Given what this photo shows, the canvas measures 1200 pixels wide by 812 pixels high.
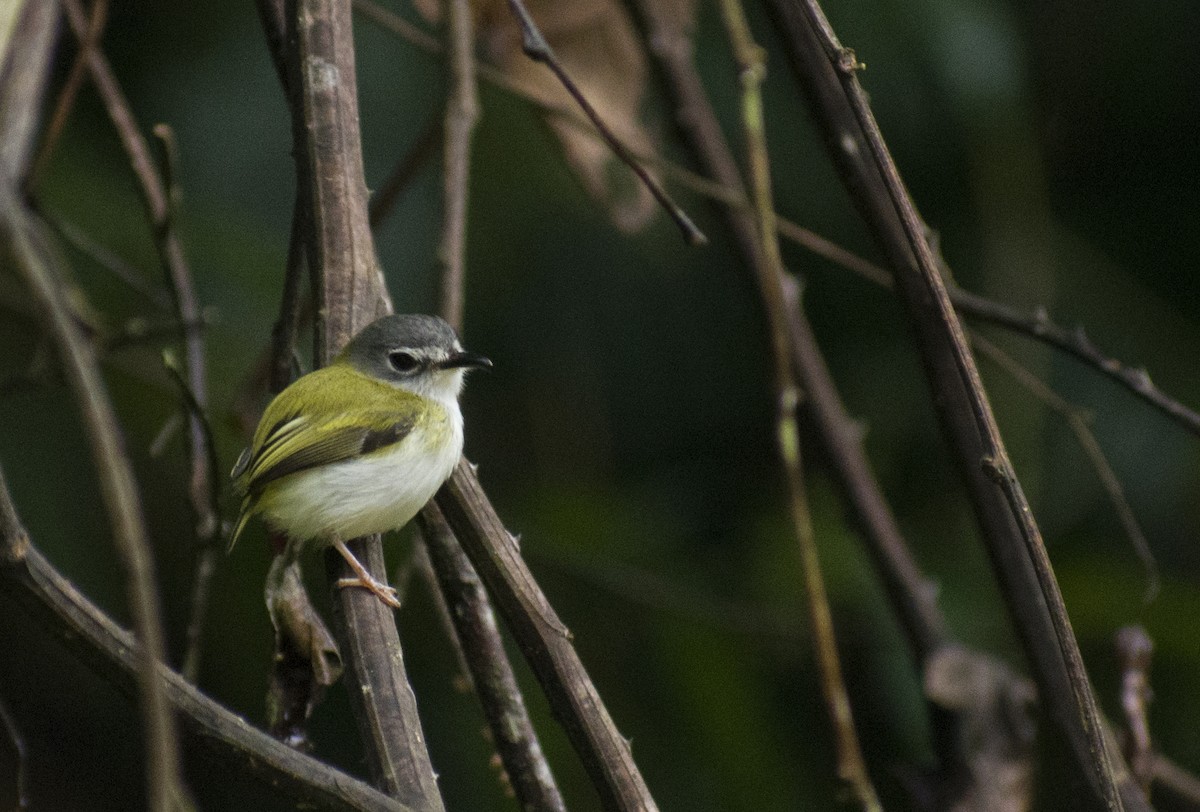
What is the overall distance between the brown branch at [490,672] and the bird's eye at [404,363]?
1036mm

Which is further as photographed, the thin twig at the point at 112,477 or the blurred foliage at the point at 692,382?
the blurred foliage at the point at 692,382

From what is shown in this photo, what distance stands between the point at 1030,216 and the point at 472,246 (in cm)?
224

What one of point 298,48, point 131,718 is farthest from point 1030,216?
point 131,718

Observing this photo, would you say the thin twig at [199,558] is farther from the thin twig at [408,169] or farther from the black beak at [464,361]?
the thin twig at [408,169]

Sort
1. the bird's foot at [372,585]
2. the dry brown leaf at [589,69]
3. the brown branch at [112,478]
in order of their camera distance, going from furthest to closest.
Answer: the dry brown leaf at [589,69] < the bird's foot at [372,585] < the brown branch at [112,478]

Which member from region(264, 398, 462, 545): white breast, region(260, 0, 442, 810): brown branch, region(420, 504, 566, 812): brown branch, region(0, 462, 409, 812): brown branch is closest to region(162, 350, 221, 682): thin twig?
region(264, 398, 462, 545): white breast

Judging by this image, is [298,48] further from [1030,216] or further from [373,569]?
[1030,216]

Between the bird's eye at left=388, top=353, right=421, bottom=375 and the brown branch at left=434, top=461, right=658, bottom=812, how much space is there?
141cm

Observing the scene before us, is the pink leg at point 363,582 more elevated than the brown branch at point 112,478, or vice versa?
the brown branch at point 112,478

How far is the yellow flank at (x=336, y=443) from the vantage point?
317 cm

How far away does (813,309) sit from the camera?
18.7ft

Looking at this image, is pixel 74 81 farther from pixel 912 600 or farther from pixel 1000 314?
pixel 912 600

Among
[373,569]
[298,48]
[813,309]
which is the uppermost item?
[298,48]

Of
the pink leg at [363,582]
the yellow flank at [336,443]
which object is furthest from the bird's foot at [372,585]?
the yellow flank at [336,443]
